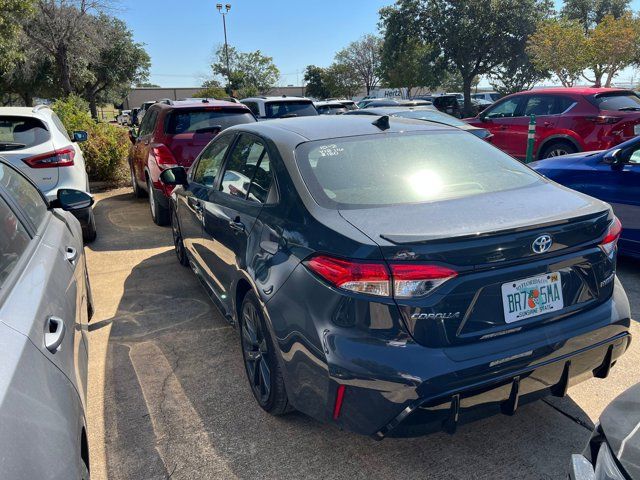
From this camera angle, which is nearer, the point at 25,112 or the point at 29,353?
the point at 29,353

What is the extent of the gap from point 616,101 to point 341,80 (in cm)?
4399

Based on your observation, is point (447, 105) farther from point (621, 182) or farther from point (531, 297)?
point (531, 297)

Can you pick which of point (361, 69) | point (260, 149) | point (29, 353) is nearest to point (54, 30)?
point (260, 149)

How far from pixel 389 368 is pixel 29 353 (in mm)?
1290

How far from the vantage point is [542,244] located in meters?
2.24

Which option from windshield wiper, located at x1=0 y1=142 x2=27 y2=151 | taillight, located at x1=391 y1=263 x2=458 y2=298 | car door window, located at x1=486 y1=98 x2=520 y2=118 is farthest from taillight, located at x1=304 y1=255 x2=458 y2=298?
car door window, located at x1=486 y1=98 x2=520 y2=118

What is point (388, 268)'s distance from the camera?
2.09 m

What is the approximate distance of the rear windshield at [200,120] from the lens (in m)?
7.09

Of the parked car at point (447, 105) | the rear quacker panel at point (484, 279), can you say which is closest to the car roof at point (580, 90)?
the rear quacker panel at point (484, 279)

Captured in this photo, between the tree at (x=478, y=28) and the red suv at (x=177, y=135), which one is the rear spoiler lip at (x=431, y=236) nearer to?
the red suv at (x=177, y=135)

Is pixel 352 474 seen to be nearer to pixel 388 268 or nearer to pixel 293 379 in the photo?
pixel 293 379

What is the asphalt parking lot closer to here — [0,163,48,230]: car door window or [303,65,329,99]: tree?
[0,163,48,230]: car door window

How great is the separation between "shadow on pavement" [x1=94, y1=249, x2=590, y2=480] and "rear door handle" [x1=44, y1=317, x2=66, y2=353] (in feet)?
3.21

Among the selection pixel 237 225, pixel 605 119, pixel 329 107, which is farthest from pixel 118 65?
pixel 237 225
